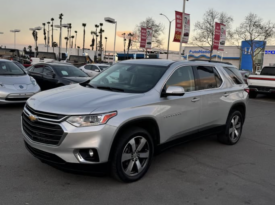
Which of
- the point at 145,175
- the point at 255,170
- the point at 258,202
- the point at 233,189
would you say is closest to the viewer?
the point at 258,202

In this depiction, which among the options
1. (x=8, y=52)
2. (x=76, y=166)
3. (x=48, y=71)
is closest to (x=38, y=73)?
(x=48, y=71)

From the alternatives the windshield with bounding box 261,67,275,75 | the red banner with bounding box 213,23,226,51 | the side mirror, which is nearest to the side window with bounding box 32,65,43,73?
the side mirror

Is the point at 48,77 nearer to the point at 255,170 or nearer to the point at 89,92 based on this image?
the point at 89,92

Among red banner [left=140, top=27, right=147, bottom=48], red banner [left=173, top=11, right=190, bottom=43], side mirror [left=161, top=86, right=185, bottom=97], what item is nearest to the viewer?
side mirror [left=161, top=86, right=185, bottom=97]

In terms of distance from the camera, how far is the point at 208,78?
5172mm

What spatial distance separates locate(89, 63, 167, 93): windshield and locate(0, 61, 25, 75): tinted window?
559cm

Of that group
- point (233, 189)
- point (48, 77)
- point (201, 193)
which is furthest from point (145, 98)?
point (48, 77)

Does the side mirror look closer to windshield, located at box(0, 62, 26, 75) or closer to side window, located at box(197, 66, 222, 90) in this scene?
side window, located at box(197, 66, 222, 90)

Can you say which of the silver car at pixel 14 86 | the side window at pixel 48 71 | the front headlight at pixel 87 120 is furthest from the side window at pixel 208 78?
the side window at pixel 48 71

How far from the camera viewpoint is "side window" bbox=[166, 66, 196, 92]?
442 centimetres

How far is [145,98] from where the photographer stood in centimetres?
385

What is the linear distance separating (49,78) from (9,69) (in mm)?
1649

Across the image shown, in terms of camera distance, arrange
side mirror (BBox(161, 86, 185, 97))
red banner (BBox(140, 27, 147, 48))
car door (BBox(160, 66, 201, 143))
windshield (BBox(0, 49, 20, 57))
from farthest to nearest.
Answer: red banner (BBox(140, 27, 147, 48)) < windshield (BBox(0, 49, 20, 57)) < car door (BBox(160, 66, 201, 143)) < side mirror (BBox(161, 86, 185, 97))

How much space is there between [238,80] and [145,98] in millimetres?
3113
